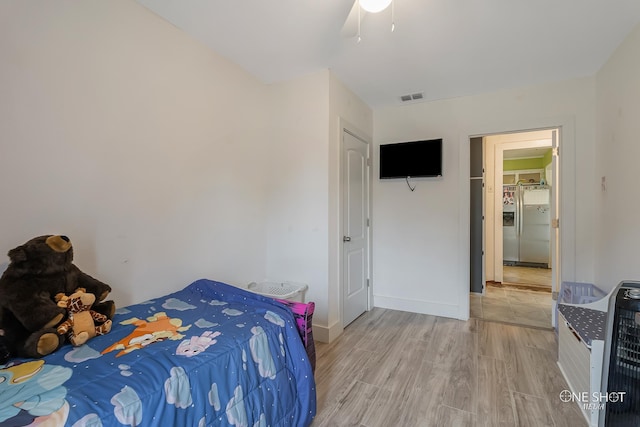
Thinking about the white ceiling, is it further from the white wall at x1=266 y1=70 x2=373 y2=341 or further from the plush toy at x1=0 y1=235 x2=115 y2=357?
the plush toy at x1=0 y1=235 x2=115 y2=357

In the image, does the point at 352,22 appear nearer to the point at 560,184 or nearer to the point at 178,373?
the point at 178,373

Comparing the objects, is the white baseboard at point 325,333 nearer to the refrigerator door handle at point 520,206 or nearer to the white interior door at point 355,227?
the white interior door at point 355,227

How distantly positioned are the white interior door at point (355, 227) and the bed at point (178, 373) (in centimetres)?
142

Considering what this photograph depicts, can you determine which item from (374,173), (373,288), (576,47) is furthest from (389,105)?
(373,288)

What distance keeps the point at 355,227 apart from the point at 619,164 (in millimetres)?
2249

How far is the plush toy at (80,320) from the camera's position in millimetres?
1280

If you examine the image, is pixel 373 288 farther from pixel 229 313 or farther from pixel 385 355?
pixel 229 313

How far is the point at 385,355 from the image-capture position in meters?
2.54

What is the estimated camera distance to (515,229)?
6582mm

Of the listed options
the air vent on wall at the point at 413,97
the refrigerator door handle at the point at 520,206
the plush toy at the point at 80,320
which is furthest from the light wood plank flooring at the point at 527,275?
the plush toy at the point at 80,320

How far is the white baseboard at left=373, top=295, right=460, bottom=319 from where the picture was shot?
134 inches

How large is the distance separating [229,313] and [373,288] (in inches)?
96.9

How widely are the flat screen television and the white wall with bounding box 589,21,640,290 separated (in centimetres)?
138

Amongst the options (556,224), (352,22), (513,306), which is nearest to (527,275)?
(513,306)
